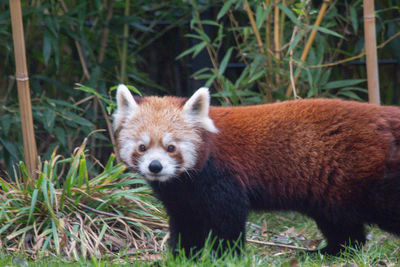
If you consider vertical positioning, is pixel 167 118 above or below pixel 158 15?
below

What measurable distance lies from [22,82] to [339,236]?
2364 millimetres

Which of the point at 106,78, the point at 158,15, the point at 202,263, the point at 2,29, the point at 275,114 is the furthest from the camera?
the point at 158,15

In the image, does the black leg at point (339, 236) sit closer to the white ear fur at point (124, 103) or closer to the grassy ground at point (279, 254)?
the grassy ground at point (279, 254)

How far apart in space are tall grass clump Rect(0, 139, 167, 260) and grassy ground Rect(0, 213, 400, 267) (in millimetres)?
160

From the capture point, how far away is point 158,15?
20.5 feet

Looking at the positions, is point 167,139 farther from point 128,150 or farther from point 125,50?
point 125,50

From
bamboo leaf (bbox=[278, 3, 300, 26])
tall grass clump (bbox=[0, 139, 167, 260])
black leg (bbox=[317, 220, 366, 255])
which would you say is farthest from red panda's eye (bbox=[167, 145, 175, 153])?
bamboo leaf (bbox=[278, 3, 300, 26])

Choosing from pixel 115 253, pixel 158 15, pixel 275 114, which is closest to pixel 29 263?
pixel 115 253

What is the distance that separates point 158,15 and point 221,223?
347 cm

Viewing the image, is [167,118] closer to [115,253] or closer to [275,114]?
[275,114]

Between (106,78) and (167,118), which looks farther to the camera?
(106,78)

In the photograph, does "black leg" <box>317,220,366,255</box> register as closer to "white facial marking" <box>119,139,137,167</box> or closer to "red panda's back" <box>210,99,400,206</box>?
"red panda's back" <box>210,99,400,206</box>

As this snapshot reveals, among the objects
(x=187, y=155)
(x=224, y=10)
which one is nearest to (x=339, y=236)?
(x=187, y=155)

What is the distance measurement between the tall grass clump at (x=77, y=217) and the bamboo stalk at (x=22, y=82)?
11 centimetres
